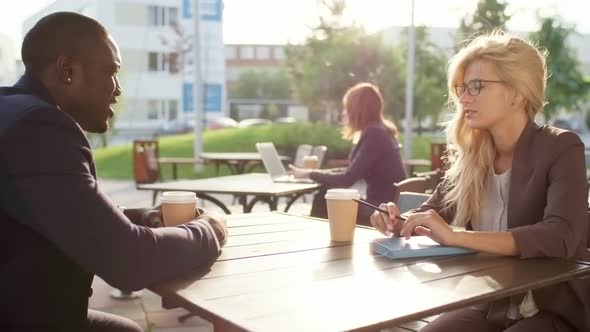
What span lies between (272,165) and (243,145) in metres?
12.6

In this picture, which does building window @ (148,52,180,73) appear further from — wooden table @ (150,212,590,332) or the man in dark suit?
the man in dark suit

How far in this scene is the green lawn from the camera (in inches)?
628

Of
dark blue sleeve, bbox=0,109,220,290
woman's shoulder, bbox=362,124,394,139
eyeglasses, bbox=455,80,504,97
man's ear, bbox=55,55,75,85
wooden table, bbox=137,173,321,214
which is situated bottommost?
wooden table, bbox=137,173,321,214

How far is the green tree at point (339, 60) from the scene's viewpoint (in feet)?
67.7

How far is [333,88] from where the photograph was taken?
20875 mm

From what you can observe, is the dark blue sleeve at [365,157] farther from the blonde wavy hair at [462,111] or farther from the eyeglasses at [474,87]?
the eyeglasses at [474,87]

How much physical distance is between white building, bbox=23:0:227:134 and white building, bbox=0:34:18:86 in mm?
25676

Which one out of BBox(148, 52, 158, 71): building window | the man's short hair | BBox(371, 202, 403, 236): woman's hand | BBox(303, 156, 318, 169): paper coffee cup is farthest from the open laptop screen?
BBox(148, 52, 158, 71): building window

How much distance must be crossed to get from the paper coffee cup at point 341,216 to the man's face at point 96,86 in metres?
0.79

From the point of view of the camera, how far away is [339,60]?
20.6 m

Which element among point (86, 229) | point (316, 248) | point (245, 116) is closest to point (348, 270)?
point (316, 248)

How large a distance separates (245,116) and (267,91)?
8.64 ft

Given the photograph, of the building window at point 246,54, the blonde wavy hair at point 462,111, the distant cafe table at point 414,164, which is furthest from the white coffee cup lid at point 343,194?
the building window at point 246,54

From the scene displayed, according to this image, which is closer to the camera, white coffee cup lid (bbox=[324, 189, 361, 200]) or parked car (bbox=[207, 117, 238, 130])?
white coffee cup lid (bbox=[324, 189, 361, 200])
